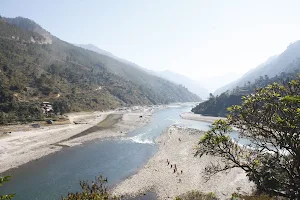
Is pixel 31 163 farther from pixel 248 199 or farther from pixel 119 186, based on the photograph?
pixel 248 199

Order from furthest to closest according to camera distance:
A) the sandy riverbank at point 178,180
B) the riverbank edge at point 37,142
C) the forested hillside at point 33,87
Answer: the forested hillside at point 33,87 → the riverbank edge at point 37,142 → the sandy riverbank at point 178,180

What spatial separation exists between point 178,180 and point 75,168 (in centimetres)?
1884

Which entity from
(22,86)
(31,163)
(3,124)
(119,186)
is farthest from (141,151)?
(22,86)

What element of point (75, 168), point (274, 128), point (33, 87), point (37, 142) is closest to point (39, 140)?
point (37, 142)

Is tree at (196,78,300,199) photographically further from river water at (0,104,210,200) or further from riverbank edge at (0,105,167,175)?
riverbank edge at (0,105,167,175)

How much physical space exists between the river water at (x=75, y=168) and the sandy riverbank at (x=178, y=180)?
266cm

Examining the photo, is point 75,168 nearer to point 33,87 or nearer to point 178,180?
point 178,180

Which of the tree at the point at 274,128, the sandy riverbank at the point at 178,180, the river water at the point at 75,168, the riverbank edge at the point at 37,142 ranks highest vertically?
the tree at the point at 274,128

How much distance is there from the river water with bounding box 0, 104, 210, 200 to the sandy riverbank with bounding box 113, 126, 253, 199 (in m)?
2.66

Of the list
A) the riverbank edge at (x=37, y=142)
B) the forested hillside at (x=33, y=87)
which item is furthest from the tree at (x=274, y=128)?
the forested hillside at (x=33, y=87)

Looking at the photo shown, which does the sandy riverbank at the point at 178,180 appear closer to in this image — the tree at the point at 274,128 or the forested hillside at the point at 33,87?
the tree at the point at 274,128

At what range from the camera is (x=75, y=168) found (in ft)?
137

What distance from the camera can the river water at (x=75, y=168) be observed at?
3294 centimetres

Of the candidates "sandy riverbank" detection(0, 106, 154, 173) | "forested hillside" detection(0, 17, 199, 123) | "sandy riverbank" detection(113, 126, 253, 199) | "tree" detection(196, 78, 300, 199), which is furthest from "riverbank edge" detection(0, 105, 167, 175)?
"tree" detection(196, 78, 300, 199)
